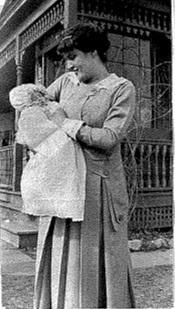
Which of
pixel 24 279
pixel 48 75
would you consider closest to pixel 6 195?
pixel 48 75

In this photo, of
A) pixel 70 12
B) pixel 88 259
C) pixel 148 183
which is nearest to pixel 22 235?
pixel 148 183

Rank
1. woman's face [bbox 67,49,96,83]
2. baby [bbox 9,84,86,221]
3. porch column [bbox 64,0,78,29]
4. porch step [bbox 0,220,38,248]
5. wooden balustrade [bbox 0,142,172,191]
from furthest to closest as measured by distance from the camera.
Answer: wooden balustrade [bbox 0,142,172,191], porch column [bbox 64,0,78,29], porch step [bbox 0,220,38,248], woman's face [bbox 67,49,96,83], baby [bbox 9,84,86,221]

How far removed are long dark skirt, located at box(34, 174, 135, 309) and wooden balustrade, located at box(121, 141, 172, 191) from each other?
3604 millimetres

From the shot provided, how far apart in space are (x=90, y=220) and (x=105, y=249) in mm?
128

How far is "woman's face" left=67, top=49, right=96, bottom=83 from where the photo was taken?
1525 mm

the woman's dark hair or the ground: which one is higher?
the woman's dark hair

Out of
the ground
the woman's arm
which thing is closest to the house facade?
the ground

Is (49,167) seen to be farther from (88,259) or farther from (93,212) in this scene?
(88,259)

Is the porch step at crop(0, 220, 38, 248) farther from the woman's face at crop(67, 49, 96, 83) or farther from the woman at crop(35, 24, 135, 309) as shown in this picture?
the woman's face at crop(67, 49, 96, 83)

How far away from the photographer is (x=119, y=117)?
146 centimetres

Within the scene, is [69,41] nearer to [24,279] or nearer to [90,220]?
[90,220]

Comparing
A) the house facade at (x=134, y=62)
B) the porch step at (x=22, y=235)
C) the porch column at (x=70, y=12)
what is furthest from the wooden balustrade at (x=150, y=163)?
the porch column at (x=70, y=12)

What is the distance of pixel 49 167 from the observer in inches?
55.9

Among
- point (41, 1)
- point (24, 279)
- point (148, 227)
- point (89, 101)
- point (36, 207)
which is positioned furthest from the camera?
point (41, 1)
